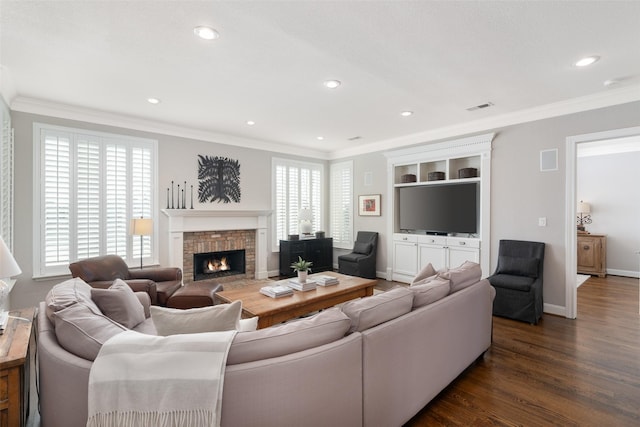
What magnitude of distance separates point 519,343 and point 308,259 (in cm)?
390

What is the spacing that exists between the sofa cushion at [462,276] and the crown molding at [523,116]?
2.58 metres

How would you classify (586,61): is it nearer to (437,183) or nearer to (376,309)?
(437,183)

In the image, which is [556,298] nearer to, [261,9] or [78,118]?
[261,9]

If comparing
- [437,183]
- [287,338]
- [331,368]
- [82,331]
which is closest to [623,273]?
[437,183]

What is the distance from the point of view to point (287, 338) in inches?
57.3

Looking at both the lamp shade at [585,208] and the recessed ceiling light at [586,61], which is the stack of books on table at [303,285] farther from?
the lamp shade at [585,208]

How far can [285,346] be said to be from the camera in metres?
1.44

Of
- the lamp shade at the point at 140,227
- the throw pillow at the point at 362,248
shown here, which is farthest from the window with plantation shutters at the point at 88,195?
the throw pillow at the point at 362,248

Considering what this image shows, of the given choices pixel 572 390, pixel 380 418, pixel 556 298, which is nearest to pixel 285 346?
pixel 380 418

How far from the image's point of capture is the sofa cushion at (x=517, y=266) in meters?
3.96

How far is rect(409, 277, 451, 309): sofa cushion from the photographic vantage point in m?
2.16

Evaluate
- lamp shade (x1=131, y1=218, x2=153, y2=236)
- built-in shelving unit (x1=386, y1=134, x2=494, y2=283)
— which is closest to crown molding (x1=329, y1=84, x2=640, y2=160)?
built-in shelving unit (x1=386, y1=134, x2=494, y2=283)

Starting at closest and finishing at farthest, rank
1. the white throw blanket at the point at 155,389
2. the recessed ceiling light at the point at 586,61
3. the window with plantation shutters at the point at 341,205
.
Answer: the white throw blanket at the point at 155,389
the recessed ceiling light at the point at 586,61
the window with plantation shutters at the point at 341,205

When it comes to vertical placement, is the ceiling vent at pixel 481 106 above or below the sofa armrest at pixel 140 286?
above
